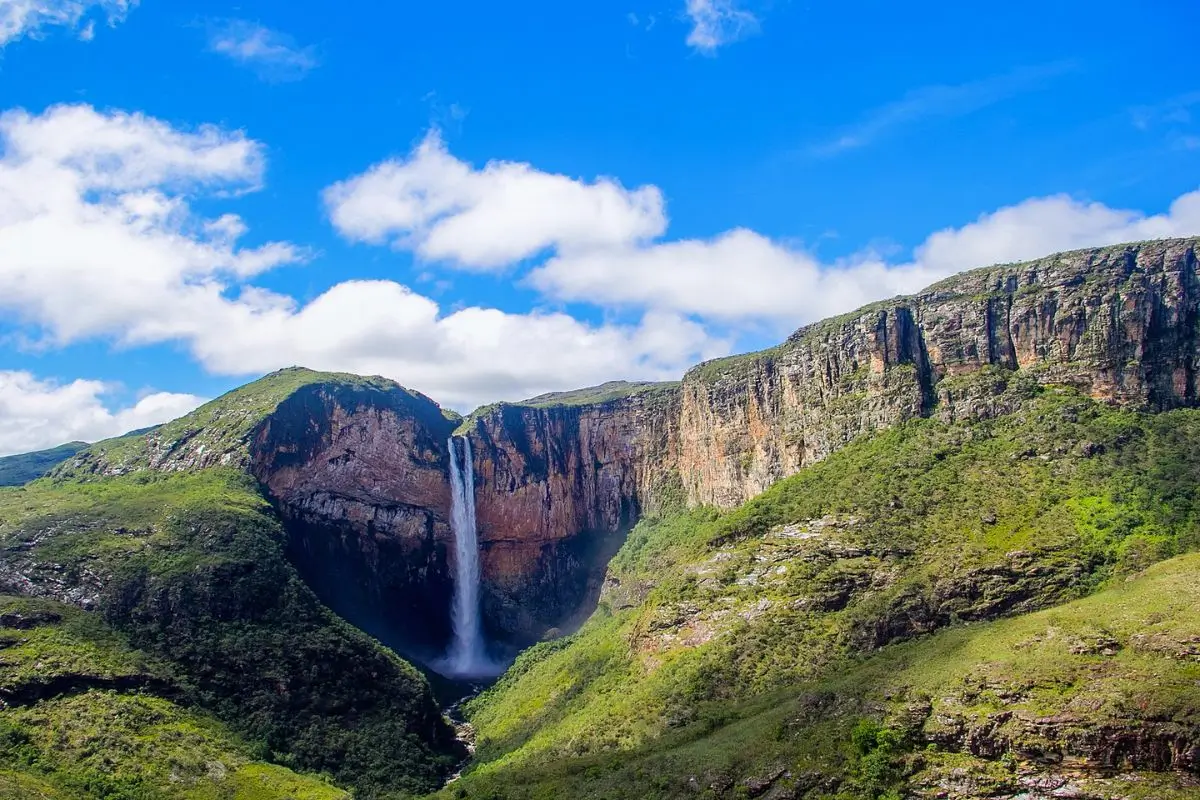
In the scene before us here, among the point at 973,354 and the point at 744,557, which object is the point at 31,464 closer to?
the point at 744,557

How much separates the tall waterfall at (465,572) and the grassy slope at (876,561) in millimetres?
31308

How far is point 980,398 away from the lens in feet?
267

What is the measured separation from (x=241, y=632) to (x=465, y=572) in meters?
47.5

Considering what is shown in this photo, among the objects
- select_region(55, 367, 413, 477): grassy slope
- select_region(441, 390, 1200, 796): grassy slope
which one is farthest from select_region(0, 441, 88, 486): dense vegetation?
select_region(441, 390, 1200, 796): grassy slope

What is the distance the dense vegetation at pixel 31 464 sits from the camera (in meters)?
137

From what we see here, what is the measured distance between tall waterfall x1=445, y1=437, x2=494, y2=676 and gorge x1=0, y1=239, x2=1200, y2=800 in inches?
14.8

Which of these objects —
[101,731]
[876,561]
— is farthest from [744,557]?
[101,731]

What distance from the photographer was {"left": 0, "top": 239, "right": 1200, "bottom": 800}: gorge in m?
49.4

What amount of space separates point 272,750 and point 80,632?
61.3ft

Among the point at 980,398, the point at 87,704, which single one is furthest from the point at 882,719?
the point at 87,704

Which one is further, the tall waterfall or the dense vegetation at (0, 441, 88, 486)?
the dense vegetation at (0, 441, 88, 486)

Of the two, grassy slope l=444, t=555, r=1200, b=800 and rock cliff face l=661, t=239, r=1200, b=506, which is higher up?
rock cliff face l=661, t=239, r=1200, b=506

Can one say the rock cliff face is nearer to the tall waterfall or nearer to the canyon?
the canyon

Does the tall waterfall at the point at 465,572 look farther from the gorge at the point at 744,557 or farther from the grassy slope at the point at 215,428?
the grassy slope at the point at 215,428
